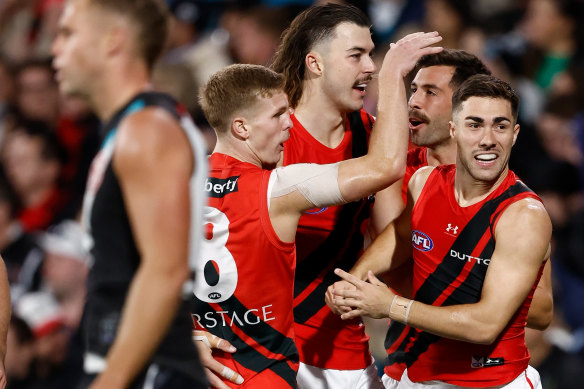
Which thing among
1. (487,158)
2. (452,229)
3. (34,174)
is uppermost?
(487,158)

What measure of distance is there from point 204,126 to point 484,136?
17.4ft

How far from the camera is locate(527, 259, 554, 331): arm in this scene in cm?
441

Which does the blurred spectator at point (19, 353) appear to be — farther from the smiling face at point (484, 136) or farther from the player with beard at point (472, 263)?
the smiling face at point (484, 136)

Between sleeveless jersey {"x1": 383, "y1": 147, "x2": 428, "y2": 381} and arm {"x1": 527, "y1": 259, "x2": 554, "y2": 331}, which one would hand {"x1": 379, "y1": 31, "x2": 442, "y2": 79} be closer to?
sleeveless jersey {"x1": 383, "y1": 147, "x2": 428, "y2": 381}

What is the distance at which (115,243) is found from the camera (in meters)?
2.81

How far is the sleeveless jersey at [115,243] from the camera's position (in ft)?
9.16

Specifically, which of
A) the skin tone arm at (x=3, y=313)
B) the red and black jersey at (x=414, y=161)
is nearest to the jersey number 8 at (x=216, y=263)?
the skin tone arm at (x=3, y=313)

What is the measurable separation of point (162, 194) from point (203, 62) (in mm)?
7095

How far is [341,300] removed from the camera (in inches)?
155

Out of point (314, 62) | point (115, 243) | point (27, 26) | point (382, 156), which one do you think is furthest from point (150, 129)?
point (27, 26)

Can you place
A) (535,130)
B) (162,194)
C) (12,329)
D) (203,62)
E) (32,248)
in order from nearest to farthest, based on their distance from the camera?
(162,194)
(12,329)
(32,248)
(535,130)
(203,62)

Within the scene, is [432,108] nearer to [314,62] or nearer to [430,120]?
[430,120]

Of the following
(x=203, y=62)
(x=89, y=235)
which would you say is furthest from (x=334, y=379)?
(x=203, y=62)

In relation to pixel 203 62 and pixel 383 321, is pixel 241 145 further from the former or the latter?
pixel 203 62
